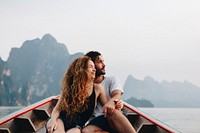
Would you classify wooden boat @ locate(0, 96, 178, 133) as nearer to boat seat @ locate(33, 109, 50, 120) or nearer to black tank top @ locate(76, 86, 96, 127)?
boat seat @ locate(33, 109, 50, 120)

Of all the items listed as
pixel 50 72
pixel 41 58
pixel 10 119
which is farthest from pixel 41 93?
pixel 10 119

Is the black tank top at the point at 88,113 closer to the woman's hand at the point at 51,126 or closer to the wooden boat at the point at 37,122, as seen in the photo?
the woman's hand at the point at 51,126

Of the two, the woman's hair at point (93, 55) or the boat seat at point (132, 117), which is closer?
the woman's hair at point (93, 55)

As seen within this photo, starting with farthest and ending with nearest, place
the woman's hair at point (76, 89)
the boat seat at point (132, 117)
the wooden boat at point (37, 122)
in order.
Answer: the boat seat at point (132, 117) < the wooden boat at point (37, 122) < the woman's hair at point (76, 89)

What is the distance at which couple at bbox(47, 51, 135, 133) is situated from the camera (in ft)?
8.52

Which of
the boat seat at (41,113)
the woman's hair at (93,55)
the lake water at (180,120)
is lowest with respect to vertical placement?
the lake water at (180,120)

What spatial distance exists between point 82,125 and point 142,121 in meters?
2.09

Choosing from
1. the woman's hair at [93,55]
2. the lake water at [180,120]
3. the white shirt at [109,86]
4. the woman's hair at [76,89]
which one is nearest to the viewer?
the woman's hair at [76,89]

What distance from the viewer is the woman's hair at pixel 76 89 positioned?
2691 mm

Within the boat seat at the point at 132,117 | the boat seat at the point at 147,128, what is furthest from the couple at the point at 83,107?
the boat seat at the point at 132,117

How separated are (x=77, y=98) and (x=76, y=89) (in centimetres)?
8

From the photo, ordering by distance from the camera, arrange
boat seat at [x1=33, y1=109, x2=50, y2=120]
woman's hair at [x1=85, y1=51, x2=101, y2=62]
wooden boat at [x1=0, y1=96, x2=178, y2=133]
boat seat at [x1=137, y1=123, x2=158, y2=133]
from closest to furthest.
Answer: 1. woman's hair at [x1=85, y1=51, x2=101, y2=62]
2. wooden boat at [x1=0, y1=96, x2=178, y2=133]
3. boat seat at [x1=137, y1=123, x2=158, y2=133]
4. boat seat at [x1=33, y1=109, x2=50, y2=120]

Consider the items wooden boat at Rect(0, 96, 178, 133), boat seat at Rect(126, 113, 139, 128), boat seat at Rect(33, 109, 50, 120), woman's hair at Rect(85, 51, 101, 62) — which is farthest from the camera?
boat seat at Rect(33, 109, 50, 120)

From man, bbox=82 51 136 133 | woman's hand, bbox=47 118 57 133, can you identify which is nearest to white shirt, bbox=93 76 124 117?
man, bbox=82 51 136 133
